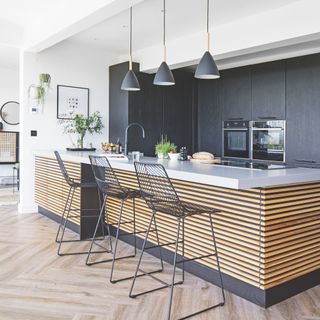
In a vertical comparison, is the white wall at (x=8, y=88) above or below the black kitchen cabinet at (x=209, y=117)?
above

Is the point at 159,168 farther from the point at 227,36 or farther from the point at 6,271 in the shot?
the point at 227,36

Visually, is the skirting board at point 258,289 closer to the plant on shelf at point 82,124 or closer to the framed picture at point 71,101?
the plant on shelf at point 82,124

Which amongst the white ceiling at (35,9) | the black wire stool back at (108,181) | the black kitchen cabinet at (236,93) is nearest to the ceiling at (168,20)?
the white ceiling at (35,9)

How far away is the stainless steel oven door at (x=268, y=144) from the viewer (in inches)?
207

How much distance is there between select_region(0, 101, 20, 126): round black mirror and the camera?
27.5ft

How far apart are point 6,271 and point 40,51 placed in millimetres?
3508

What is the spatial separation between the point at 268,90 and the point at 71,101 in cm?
296

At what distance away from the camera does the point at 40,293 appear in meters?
2.89

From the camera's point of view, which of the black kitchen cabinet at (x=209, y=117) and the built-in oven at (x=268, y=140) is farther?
the black kitchen cabinet at (x=209, y=117)

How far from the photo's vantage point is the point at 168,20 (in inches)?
182

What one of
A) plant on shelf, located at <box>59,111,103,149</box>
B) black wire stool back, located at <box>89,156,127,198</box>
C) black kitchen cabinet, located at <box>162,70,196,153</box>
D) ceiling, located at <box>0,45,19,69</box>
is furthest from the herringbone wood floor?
ceiling, located at <box>0,45,19,69</box>

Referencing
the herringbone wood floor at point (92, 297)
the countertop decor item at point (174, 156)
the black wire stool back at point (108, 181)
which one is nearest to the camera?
the herringbone wood floor at point (92, 297)

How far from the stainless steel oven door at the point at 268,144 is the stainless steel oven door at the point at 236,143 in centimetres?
13

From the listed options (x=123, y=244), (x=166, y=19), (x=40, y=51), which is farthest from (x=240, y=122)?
(x=40, y=51)
